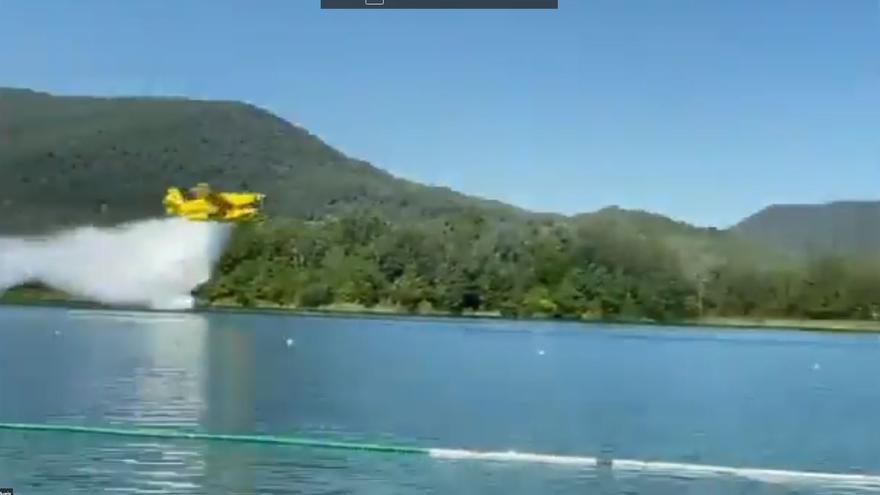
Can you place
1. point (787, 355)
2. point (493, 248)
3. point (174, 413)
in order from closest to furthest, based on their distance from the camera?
point (174, 413)
point (493, 248)
point (787, 355)

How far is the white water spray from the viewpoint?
1076 cm

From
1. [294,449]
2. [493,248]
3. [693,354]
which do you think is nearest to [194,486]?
[294,449]

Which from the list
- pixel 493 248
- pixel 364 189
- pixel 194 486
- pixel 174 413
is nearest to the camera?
pixel 194 486

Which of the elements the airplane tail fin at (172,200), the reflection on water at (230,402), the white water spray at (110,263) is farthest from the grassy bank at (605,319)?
the white water spray at (110,263)

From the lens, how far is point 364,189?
22203mm

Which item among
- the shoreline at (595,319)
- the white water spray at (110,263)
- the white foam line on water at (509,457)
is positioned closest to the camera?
the white foam line on water at (509,457)

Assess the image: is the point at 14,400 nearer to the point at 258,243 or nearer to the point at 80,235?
the point at 80,235

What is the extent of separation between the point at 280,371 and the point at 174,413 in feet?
20.2

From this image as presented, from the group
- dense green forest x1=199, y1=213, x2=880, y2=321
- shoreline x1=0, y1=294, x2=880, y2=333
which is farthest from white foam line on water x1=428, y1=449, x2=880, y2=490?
shoreline x1=0, y1=294, x2=880, y2=333

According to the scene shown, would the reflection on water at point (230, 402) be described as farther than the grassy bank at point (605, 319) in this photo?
No

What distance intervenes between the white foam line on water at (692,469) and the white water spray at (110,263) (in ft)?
10.1

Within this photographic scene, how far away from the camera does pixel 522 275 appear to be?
2395 cm

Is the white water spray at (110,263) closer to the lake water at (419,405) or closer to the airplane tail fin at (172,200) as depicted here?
the airplane tail fin at (172,200)

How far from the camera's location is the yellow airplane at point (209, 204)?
1280 centimetres
